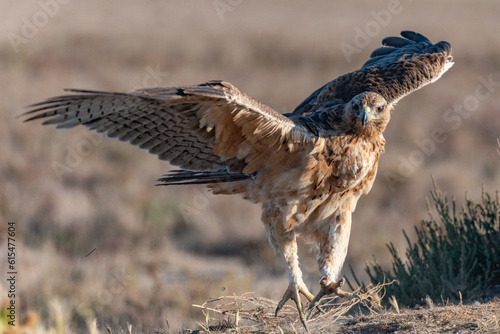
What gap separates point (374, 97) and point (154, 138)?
1636 millimetres

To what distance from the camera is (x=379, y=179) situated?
1302cm

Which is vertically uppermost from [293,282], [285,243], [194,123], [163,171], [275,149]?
[163,171]

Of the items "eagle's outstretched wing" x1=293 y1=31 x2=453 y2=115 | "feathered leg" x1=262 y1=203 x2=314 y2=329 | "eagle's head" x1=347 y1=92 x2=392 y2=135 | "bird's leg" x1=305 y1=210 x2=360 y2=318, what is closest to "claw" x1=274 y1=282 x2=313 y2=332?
"feathered leg" x1=262 y1=203 x2=314 y2=329

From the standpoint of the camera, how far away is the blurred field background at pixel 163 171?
331 inches

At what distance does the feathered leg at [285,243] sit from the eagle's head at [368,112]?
86cm

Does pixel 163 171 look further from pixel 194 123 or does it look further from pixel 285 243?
pixel 194 123

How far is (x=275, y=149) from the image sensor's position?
4668mm

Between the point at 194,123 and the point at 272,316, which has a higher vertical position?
the point at 194,123

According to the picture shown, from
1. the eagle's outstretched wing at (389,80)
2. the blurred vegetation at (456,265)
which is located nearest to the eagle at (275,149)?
the eagle's outstretched wing at (389,80)

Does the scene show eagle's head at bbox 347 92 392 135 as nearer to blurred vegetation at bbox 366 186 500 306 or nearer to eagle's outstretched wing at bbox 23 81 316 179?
eagle's outstretched wing at bbox 23 81 316 179

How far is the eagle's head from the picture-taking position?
4637 mm

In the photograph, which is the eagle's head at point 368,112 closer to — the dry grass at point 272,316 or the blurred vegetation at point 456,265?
the dry grass at point 272,316

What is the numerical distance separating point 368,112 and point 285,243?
1230 mm

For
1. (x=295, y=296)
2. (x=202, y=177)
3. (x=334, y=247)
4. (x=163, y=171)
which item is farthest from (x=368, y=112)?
(x=163, y=171)
